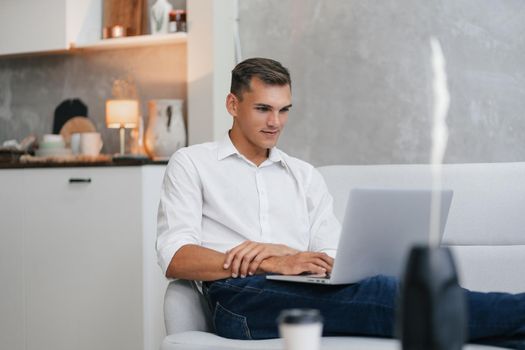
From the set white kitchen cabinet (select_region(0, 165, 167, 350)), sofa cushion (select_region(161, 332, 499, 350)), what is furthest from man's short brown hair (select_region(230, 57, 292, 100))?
white kitchen cabinet (select_region(0, 165, 167, 350))

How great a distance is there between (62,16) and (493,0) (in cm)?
206

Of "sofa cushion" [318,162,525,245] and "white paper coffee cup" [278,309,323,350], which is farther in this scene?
"sofa cushion" [318,162,525,245]

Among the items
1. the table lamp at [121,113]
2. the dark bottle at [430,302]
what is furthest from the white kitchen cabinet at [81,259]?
Result: the dark bottle at [430,302]

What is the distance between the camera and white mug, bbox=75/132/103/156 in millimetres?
4211

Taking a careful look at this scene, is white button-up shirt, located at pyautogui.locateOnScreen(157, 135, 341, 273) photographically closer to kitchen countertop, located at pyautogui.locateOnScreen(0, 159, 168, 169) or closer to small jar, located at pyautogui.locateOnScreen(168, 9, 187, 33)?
kitchen countertop, located at pyautogui.locateOnScreen(0, 159, 168, 169)

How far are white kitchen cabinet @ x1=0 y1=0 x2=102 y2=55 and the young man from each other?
180cm

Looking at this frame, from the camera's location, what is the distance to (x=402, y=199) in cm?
209

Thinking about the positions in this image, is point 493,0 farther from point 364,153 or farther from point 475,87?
point 364,153

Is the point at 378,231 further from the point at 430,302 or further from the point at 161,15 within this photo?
the point at 161,15

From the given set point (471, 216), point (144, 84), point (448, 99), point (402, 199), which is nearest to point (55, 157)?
point (144, 84)

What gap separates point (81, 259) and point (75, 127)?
1034mm

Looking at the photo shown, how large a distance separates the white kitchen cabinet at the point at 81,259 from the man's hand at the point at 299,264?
1.28 metres

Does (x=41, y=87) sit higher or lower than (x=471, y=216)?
higher

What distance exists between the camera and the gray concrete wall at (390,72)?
11.6 ft
